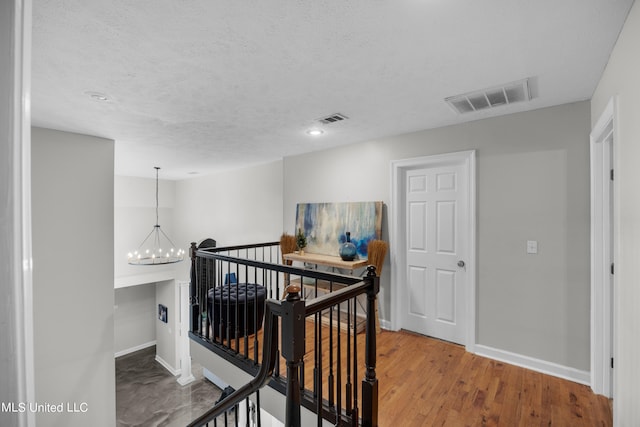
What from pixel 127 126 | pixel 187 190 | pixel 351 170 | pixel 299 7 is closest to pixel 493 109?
pixel 351 170

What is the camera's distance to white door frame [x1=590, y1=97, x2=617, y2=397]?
2.26 m

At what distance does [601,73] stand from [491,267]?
1.80m

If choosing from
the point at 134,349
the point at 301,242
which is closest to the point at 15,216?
the point at 301,242

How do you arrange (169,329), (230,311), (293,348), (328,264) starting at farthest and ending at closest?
1. (169,329)
2. (328,264)
3. (230,311)
4. (293,348)

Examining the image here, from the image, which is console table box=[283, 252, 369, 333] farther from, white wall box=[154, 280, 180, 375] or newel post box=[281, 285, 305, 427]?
white wall box=[154, 280, 180, 375]

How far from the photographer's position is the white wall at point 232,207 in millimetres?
5320

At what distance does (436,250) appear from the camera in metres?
3.41

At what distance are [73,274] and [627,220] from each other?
16.1ft

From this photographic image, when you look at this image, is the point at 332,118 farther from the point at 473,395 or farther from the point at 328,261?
the point at 473,395

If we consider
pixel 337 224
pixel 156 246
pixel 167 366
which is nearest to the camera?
pixel 337 224

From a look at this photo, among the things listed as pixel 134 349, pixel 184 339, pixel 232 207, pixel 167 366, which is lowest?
pixel 167 366

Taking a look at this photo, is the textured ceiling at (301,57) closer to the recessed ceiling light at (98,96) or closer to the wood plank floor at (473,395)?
the recessed ceiling light at (98,96)

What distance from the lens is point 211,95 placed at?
2434 mm

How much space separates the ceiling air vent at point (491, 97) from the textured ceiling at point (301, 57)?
8 cm
